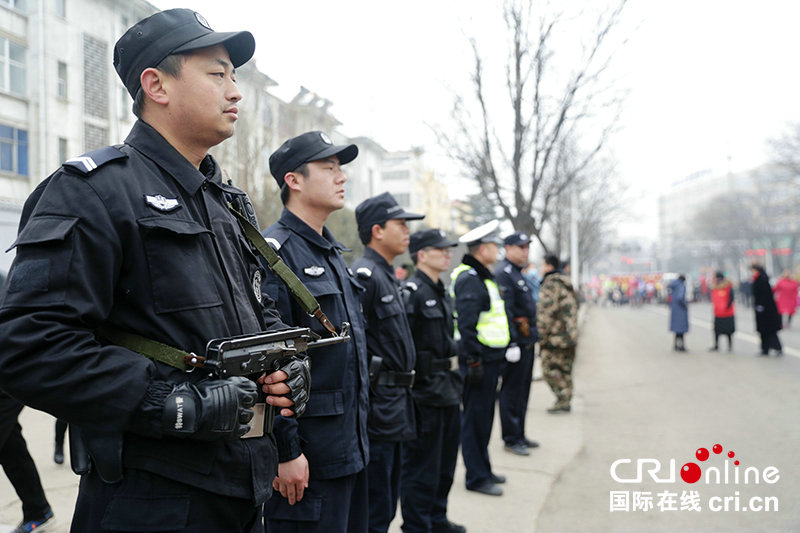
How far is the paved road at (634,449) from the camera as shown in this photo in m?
4.58

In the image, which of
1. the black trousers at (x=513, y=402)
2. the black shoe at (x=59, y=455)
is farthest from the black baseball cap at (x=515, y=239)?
the black shoe at (x=59, y=455)

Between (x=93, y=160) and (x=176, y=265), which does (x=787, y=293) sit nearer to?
(x=176, y=265)

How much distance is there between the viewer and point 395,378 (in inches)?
138

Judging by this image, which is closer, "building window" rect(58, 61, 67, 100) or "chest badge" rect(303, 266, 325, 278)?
"chest badge" rect(303, 266, 325, 278)

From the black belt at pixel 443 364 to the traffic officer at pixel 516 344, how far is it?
185 cm

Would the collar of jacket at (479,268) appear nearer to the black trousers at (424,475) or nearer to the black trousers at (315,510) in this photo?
the black trousers at (424,475)

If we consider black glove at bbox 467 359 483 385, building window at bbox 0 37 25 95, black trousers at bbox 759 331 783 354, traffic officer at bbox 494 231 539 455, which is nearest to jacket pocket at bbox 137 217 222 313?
black glove at bbox 467 359 483 385

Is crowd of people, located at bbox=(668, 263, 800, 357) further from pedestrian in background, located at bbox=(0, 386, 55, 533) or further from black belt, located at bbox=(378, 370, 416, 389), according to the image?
pedestrian in background, located at bbox=(0, 386, 55, 533)

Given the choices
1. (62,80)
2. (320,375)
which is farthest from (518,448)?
(62,80)

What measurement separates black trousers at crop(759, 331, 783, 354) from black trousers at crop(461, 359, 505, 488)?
1083cm

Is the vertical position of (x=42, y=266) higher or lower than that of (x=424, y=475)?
higher

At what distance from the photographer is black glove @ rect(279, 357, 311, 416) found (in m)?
1.80

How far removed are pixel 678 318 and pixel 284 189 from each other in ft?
47.5

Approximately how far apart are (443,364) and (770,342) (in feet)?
39.5
